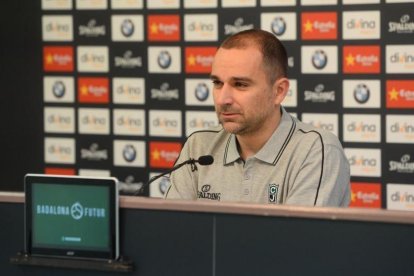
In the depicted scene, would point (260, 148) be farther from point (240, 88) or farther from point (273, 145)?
point (240, 88)

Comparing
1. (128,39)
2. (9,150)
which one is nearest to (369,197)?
(128,39)

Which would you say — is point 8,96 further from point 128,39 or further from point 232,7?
point 232,7

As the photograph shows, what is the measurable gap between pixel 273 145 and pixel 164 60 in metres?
2.41

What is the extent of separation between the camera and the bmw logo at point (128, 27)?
492 cm

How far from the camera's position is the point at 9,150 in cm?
522

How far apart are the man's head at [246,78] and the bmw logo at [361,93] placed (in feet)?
6.46

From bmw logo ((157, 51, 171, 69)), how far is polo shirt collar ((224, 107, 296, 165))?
2.24 metres

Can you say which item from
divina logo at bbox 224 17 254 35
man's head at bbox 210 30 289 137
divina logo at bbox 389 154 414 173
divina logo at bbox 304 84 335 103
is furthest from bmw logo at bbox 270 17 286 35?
man's head at bbox 210 30 289 137

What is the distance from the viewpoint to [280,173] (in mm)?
2484

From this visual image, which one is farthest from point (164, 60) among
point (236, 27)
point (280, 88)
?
point (280, 88)

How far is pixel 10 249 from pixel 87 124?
10.3 ft

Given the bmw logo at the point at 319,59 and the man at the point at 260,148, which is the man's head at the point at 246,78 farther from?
the bmw logo at the point at 319,59

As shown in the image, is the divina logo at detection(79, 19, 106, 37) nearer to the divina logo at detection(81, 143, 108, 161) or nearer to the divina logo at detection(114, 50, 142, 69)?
the divina logo at detection(114, 50, 142, 69)

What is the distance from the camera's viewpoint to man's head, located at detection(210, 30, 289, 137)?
97.9 inches
